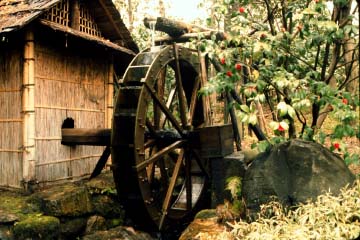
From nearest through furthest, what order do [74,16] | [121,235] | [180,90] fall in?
1. [121,235]
2. [180,90]
3. [74,16]

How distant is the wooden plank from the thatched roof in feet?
6.48

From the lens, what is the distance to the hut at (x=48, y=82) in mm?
8039

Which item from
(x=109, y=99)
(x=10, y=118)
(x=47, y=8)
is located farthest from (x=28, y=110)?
(x=109, y=99)

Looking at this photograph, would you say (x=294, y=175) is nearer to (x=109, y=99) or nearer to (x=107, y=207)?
(x=107, y=207)

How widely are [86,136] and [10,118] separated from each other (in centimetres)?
158

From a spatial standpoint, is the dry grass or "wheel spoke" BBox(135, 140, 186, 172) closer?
the dry grass

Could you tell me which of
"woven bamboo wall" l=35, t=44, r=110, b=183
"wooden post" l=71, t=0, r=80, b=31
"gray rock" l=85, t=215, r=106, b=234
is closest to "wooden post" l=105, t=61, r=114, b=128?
"woven bamboo wall" l=35, t=44, r=110, b=183

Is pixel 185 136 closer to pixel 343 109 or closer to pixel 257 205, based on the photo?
pixel 257 205

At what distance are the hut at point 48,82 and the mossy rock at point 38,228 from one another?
1.15m

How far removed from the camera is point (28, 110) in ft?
26.2

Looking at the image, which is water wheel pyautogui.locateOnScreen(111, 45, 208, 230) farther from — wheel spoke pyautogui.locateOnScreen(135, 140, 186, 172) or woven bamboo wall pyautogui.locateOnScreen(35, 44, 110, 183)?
woven bamboo wall pyautogui.locateOnScreen(35, 44, 110, 183)

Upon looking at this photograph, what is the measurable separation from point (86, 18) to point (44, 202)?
448 cm

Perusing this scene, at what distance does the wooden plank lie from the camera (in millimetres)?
8203

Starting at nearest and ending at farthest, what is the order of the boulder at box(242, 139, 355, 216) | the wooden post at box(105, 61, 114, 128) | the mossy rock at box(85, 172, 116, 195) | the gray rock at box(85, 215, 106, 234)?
the boulder at box(242, 139, 355, 216) → the gray rock at box(85, 215, 106, 234) → the mossy rock at box(85, 172, 116, 195) → the wooden post at box(105, 61, 114, 128)
